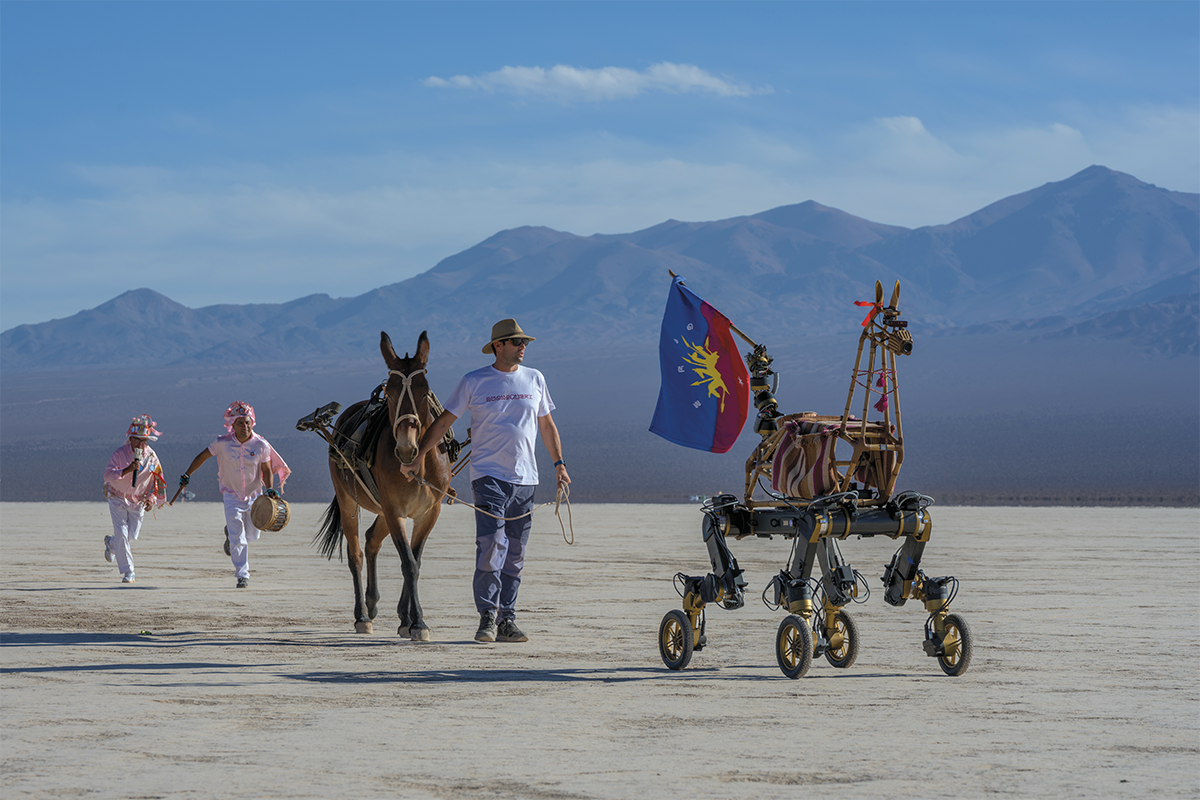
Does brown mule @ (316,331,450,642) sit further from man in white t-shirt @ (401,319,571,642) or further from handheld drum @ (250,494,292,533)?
handheld drum @ (250,494,292,533)

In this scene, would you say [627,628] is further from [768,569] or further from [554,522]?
[554,522]

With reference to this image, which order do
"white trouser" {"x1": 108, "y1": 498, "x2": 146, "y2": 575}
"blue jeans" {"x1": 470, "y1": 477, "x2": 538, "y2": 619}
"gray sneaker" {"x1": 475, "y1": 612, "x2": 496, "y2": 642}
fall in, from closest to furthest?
"blue jeans" {"x1": 470, "y1": 477, "x2": 538, "y2": 619}
"gray sneaker" {"x1": 475, "y1": 612, "x2": 496, "y2": 642}
"white trouser" {"x1": 108, "y1": 498, "x2": 146, "y2": 575}

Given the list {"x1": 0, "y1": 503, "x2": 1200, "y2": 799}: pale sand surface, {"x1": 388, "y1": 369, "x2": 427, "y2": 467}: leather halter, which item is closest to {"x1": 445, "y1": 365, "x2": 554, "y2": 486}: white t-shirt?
{"x1": 388, "y1": 369, "x2": 427, "y2": 467}: leather halter

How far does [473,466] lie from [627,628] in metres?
1.98

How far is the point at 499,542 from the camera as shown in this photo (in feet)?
31.9

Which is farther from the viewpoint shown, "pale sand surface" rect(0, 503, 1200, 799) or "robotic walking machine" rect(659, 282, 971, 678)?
"robotic walking machine" rect(659, 282, 971, 678)

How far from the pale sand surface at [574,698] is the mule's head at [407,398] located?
1.38 metres

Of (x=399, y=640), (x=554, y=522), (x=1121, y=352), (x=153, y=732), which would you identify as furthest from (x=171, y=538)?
(x=1121, y=352)

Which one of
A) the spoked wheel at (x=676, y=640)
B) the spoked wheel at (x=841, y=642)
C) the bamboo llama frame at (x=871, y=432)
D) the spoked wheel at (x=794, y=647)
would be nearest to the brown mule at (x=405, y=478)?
the spoked wheel at (x=676, y=640)

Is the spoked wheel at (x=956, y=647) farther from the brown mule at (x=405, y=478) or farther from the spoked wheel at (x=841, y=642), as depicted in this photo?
the brown mule at (x=405, y=478)

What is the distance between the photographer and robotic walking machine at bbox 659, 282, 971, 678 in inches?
328

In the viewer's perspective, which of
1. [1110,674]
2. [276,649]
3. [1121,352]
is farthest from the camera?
[1121,352]

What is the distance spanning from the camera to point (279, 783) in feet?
19.1

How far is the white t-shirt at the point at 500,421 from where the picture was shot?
31.9 feet
